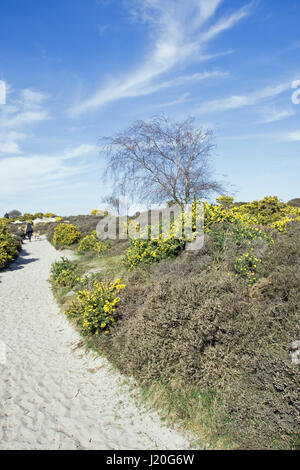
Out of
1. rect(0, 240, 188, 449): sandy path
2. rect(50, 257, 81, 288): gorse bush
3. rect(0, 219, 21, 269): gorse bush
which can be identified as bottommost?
rect(0, 240, 188, 449): sandy path

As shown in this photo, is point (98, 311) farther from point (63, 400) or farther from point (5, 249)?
point (5, 249)

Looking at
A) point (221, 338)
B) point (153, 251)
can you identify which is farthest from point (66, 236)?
point (221, 338)

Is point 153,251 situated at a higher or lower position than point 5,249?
higher

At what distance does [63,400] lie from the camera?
15.7ft

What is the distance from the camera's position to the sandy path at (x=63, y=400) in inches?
150

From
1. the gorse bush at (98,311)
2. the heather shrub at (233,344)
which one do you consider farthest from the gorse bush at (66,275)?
the heather shrub at (233,344)

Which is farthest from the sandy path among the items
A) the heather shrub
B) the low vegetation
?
the heather shrub

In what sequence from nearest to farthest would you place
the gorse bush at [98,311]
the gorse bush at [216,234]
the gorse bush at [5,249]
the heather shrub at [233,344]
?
the heather shrub at [233,344] → the gorse bush at [98,311] → the gorse bush at [216,234] → the gorse bush at [5,249]

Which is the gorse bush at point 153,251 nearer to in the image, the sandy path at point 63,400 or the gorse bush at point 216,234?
the gorse bush at point 216,234

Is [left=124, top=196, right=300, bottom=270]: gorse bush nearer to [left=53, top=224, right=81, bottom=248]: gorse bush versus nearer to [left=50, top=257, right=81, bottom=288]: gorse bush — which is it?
[left=50, top=257, right=81, bottom=288]: gorse bush

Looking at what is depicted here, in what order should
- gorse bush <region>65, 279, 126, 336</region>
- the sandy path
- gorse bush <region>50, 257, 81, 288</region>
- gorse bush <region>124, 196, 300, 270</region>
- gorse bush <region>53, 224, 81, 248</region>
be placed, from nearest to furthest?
the sandy path, gorse bush <region>65, 279, 126, 336</region>, gorse bush <region>124, 196, 300, 270</region>, gorse bush <region>50, 257, 81, 288</region>, gorse bush <region>53, 224, 81, 248</region>

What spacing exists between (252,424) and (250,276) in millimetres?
3016

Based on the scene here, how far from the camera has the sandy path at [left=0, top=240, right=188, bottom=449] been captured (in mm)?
3822
